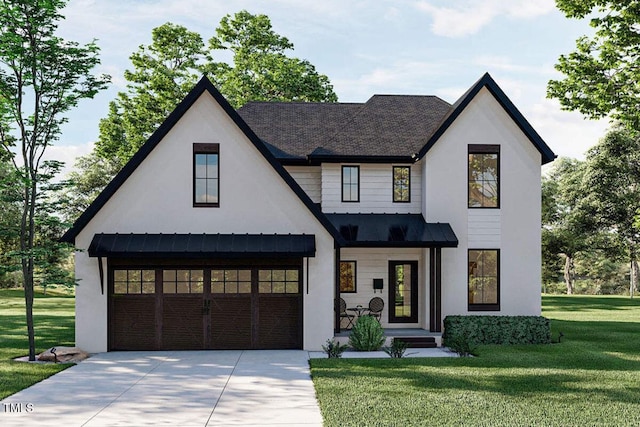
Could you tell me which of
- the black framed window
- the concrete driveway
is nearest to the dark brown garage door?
the concrete driveway

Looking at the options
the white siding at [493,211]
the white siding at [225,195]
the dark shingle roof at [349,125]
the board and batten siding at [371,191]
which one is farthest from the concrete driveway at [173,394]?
the dark shingle roof at [349,125]

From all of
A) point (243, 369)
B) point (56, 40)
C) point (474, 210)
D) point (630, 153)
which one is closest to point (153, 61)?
point (56, 40)

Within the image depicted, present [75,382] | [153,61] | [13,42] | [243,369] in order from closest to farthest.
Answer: [75,382] < [243,369] < [13,42] < [153,61]

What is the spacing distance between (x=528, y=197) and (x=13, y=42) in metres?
16.7

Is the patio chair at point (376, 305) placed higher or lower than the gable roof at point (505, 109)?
lower

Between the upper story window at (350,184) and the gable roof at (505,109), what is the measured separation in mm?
2483

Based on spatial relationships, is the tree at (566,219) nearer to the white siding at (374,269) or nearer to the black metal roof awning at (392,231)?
the white siding at (374,269)

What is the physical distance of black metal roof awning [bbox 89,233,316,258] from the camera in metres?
17.9

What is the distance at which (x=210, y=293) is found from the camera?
18781 mm

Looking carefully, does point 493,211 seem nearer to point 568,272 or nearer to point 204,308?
point 204,308

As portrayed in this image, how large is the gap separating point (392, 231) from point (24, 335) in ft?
46.5

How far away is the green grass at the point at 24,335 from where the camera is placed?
47.4ft

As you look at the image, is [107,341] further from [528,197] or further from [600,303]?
[600,303]

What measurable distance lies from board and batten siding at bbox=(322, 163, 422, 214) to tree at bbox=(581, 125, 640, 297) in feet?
82.7
